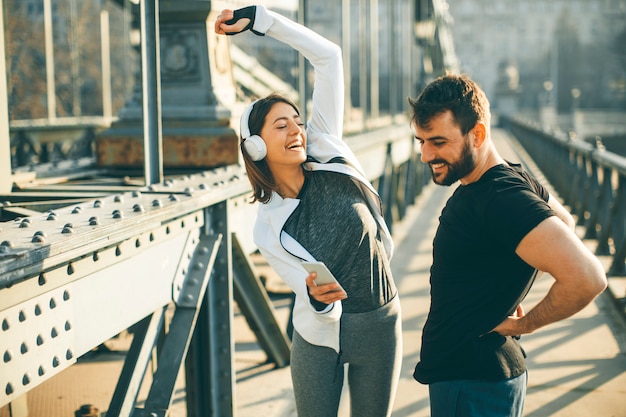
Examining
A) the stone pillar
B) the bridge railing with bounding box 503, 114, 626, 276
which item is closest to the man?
the stone pillar

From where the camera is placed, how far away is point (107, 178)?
5.09 metres

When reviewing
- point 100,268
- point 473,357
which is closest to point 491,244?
point 473,357

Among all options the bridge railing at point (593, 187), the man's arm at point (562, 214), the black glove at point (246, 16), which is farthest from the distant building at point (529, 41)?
the man's arm at point (562, 214)

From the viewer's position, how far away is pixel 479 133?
235cm

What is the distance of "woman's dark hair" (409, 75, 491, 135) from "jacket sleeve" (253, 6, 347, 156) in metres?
0.66

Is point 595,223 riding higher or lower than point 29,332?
lower

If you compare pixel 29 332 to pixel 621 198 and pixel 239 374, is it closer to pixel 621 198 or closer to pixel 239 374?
pixel 239 374

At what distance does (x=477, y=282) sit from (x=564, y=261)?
0.28m

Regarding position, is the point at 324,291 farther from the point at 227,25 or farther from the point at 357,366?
the point at 227,25

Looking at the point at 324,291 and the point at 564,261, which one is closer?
the point at 564,261

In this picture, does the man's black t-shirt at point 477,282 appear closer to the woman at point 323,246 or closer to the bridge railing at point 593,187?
the woman at point 323,246

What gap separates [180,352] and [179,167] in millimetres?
2026

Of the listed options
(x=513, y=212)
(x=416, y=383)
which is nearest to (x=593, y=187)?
(x=416, y=383)

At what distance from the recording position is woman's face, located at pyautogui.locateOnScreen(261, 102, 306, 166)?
2822 mm
